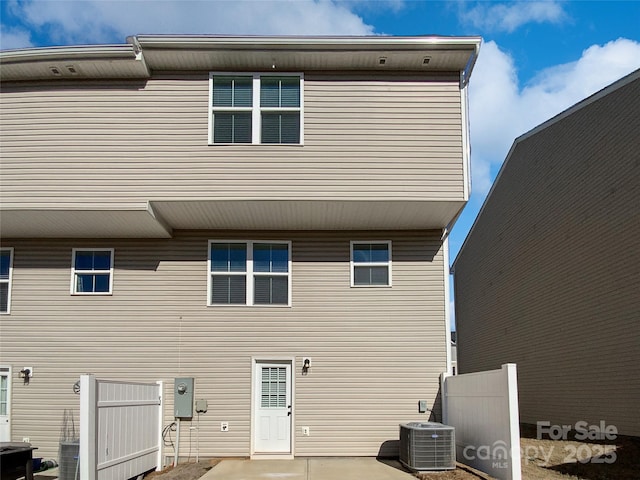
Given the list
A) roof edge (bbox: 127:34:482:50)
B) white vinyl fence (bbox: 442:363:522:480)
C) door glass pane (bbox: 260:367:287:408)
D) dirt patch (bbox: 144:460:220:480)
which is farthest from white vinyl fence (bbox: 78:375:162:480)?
roof edge (bbox: 127:34:482:50)

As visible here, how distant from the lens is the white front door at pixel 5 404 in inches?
460

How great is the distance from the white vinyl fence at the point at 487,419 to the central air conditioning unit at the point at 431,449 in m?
0.44

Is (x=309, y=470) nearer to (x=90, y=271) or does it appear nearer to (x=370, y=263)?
(x=370, y=263)

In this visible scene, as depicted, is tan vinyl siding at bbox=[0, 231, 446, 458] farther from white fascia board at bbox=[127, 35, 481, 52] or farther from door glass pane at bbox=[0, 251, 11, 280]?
white fascia board at bbox=[127, 35, 481, 52]

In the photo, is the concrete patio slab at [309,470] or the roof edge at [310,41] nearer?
the concrete patio slab at [309,470]

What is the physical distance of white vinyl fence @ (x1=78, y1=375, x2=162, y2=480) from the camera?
8047 millimetres

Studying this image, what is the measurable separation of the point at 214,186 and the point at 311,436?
15.3 feet

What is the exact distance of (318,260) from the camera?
39.9 feet

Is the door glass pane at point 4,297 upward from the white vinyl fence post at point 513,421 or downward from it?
upward

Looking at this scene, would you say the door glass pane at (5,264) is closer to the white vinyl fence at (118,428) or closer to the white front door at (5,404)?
the white front door at (5,404)

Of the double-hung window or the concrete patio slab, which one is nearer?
the concrete patio slab

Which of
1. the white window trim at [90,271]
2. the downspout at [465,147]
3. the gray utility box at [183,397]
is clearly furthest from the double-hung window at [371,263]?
the white window trim at [90,271]

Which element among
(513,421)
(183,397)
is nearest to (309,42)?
(183,397)

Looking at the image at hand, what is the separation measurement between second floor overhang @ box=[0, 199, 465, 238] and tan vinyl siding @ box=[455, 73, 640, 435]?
4.29 m
